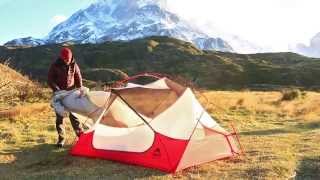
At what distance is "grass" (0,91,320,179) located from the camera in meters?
11.4

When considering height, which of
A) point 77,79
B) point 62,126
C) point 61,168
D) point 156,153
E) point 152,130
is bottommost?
point 61,168

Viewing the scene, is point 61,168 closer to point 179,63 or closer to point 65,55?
point 65,55

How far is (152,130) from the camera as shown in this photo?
40.9 ft

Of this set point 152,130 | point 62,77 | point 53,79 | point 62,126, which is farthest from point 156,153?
point 53,79

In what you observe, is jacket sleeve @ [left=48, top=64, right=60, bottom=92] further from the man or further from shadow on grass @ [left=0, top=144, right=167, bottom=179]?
shadow on grass @ [left=0, top=144, right=167, bottom=179]

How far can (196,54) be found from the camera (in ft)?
456

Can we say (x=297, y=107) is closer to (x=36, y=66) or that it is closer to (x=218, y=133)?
(x=218, y=133)

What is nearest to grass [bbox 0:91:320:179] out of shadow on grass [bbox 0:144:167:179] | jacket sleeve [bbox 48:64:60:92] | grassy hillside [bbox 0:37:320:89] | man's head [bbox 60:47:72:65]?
shadow on grass [bbox 0:144:167:179]

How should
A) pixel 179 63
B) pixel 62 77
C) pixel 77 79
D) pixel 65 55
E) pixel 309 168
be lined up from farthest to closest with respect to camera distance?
pixel 179 63
pixel 77 79
pixel 62 77
pixel 65 55
pixel 309 168

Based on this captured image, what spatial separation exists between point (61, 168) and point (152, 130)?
1.91 metres

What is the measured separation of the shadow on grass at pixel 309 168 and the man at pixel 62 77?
16.1ft

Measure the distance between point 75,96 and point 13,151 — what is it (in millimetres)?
1846

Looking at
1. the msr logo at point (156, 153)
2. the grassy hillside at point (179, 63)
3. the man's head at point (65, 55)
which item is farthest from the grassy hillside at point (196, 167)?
the grassy hillside at point (179, 63)

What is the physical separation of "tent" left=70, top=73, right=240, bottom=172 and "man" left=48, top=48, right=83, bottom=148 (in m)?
0.63
